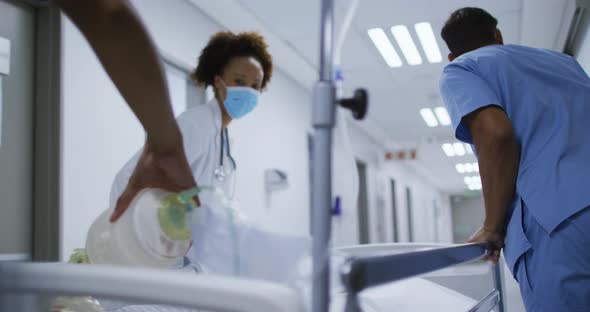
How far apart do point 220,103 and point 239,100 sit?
0.29ft

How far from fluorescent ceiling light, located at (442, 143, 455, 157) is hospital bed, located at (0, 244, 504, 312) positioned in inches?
328

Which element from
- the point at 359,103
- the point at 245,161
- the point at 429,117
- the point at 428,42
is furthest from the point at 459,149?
the point at 359,103

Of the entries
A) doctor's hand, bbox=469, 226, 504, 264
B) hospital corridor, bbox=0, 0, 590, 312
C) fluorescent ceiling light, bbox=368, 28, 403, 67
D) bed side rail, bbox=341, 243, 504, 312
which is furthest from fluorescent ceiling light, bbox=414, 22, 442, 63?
bed side rail, bbox=341, 243, 504, 312

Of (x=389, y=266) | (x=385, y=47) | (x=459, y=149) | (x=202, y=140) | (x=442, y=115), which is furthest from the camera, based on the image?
(x=459, y=149)

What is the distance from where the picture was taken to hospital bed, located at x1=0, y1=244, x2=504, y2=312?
51 centimetres

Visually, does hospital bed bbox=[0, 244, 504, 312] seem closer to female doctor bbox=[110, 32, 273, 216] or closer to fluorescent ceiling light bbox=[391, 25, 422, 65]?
female doctor bbox=[110, 32, 273, 216]

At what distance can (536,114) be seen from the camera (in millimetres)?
1312

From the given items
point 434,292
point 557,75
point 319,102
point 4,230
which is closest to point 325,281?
point 319,102

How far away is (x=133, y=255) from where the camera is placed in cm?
74

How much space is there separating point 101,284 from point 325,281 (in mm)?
249

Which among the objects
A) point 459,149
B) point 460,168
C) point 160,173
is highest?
point 459,149

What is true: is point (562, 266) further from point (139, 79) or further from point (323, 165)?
point (139, 79)

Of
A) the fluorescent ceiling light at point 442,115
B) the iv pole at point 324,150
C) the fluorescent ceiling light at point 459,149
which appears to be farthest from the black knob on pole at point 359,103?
the fluorescent ceiling light at point 459,149

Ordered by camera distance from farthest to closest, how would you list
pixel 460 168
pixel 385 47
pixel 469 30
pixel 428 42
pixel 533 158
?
pixel 460 168 → pixel 385 47 → pixel 428 42 → pixel 469 30 → pixel 533 158
